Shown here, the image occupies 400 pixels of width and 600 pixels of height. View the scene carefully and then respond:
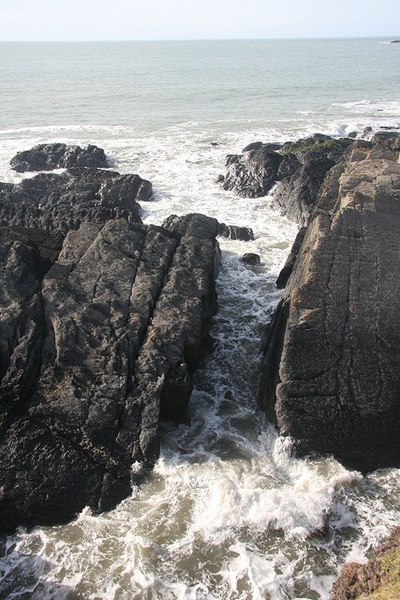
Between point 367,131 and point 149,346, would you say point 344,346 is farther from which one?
point 367,131

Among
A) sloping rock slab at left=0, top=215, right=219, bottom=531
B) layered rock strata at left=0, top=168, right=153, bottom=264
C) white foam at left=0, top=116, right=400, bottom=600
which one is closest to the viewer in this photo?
white foam at left=0, top=116, right=400, bottom=600

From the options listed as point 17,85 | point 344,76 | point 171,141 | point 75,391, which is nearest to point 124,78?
point 17,85

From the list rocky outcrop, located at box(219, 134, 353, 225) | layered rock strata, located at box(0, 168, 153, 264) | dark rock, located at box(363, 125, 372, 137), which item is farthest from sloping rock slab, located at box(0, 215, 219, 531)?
dark rock, located at box(363, 125, 372, 137)

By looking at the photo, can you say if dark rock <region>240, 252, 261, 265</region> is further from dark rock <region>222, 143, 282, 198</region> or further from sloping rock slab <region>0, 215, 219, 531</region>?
dark rock <region>222, 143, 282, 198</region>

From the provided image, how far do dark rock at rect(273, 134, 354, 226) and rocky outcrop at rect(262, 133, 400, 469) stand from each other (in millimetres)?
8306

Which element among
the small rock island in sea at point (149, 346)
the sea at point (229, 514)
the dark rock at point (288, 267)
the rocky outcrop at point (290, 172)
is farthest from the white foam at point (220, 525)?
the rocky outcrop at point (290, 172)

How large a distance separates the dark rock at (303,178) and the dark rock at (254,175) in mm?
611

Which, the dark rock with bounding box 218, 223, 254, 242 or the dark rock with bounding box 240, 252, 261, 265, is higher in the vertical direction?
the dark rock with bounding box 218, 223, 254, 242

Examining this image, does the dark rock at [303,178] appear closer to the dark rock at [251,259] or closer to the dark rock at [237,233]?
the dark rock at [237,233]

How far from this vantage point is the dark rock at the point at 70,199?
19.7 m

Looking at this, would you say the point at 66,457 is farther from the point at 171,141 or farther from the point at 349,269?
the point at 171,141

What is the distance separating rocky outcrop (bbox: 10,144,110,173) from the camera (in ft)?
110

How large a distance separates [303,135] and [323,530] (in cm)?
3861

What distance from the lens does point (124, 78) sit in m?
86.3
